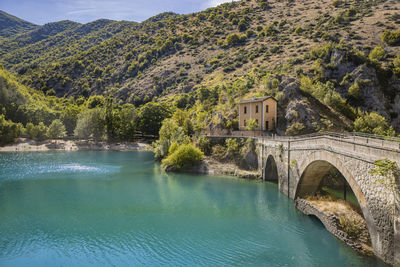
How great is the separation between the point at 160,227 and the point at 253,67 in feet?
263

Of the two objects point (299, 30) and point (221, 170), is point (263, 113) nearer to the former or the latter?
point (221, 170)

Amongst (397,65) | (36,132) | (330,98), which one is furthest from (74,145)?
(397,65)

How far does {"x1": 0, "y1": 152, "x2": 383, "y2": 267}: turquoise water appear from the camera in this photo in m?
18.2

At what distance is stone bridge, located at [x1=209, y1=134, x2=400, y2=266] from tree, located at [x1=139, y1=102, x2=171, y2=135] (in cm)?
6852

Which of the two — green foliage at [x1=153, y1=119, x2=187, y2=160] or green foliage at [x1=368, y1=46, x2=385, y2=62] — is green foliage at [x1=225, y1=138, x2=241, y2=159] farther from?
green foliage at [x1=368, y1=46, x2=385, y2=62]

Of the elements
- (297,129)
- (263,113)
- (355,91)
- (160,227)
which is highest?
(355,91)

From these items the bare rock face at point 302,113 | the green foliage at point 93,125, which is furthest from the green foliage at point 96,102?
the bare rock face at point 302,113

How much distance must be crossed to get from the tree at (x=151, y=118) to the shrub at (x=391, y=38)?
71.5 m

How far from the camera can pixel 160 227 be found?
2350cm

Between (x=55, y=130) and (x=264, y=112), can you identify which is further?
(x=55, y=130)

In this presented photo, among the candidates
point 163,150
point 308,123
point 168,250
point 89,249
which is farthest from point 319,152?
point 163,150

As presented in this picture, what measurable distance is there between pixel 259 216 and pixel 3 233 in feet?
77.1

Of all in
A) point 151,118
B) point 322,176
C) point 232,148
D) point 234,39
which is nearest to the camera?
point 322,176

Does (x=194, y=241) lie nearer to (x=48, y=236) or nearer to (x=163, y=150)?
(x=48, y=236)
